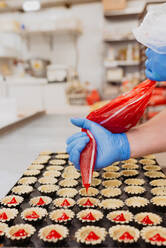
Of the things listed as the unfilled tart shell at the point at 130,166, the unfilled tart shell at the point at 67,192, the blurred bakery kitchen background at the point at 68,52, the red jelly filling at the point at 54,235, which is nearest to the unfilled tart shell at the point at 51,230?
the red jelly filling at the point at 54,235

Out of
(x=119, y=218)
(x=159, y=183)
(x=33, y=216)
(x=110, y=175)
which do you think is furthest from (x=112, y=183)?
(x=33, y=216)

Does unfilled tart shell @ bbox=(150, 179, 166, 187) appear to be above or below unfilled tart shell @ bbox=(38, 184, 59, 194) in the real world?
below

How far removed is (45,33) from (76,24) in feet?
2.41

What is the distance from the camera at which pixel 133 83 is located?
4.18m

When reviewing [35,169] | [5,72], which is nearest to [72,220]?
[35,169]

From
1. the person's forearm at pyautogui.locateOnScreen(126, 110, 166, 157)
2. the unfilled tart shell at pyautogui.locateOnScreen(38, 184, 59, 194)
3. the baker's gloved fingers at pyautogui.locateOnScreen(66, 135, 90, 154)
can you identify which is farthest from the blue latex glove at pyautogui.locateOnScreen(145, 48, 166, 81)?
the unfilled tart shell at pyautogui.locateOnScreen(38, 184, 59, 194)

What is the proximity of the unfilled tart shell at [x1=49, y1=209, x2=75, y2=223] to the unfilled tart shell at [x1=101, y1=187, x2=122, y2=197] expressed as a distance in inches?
7.2

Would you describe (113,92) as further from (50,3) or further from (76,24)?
(50,3)

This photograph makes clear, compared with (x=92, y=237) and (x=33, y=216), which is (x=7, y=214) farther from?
(x=92, y=237)

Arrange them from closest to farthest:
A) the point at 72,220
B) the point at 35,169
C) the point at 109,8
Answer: the point at 72,220 < the point at 35,169 < the point at 109,8

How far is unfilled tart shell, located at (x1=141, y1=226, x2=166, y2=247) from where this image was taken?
2.23 feet

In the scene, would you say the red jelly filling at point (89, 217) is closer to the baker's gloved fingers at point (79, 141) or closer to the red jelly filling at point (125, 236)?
the red jelly filling at point (125, 236)

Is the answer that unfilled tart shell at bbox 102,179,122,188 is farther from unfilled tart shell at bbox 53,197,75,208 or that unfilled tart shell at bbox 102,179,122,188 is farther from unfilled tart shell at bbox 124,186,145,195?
unfilled tart shell at bbox 53,197,75,208

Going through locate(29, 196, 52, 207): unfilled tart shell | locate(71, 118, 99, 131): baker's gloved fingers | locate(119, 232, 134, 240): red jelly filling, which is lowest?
locate(29, 196, 52, 207): unfilled tart shell
